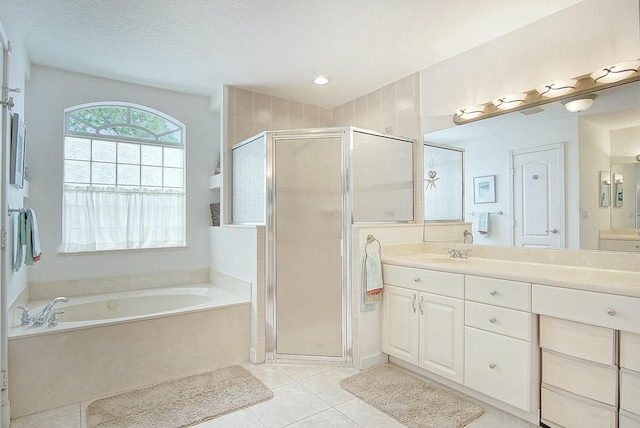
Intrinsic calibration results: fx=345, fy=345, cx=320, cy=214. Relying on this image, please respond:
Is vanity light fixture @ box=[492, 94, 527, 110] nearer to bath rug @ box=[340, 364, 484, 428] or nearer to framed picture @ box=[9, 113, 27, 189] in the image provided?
bath rug @ box=[340, 364, 484, 428]

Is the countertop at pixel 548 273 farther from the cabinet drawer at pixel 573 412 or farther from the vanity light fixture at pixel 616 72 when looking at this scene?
the vanity light fixture at pixel 616 72

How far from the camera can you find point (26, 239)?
7.50 ft

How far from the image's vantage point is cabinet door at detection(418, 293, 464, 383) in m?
2.25

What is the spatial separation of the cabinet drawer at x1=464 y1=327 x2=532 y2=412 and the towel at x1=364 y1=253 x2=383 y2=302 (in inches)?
28.7

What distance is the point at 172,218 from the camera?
3.74 m

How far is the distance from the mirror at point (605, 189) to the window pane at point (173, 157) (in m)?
3.70

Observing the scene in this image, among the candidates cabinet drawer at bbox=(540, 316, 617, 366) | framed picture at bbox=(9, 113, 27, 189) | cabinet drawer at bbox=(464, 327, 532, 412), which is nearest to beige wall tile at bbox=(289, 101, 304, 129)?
framed picture at bbox=(9, 113, 27, 189)

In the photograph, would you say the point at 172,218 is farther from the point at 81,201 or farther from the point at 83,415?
the point at 83,415

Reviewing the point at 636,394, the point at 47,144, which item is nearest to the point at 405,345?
the point at 636,394

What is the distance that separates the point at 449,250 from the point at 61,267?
3452mm

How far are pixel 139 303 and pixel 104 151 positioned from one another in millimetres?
1534

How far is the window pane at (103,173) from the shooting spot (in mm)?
3357

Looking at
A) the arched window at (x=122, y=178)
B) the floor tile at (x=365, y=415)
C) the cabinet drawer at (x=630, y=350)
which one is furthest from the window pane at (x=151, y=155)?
the cabinet drawer at (x=630, y=350)

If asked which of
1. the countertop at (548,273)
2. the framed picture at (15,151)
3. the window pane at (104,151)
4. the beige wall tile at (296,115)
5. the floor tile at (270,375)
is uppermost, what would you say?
the beige wall tile at (296,115)
